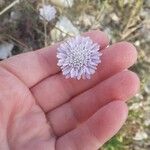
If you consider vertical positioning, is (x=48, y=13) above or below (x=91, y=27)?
above

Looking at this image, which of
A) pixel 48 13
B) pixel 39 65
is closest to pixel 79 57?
pixel 39 65

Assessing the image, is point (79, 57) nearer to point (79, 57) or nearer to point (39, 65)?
point (79, 57)

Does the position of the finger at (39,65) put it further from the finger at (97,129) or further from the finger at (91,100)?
the finger at (97,129)

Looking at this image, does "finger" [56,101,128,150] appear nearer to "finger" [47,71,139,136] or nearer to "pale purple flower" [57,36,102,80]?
"finger" [47,71,139,136]

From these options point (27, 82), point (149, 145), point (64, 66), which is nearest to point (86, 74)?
point (64, 66)

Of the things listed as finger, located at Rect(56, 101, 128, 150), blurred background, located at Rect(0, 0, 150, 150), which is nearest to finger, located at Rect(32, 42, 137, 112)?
finger, located at Rect(56, 101, 128, 150)

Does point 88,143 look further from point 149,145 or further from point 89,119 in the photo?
point 149,145
